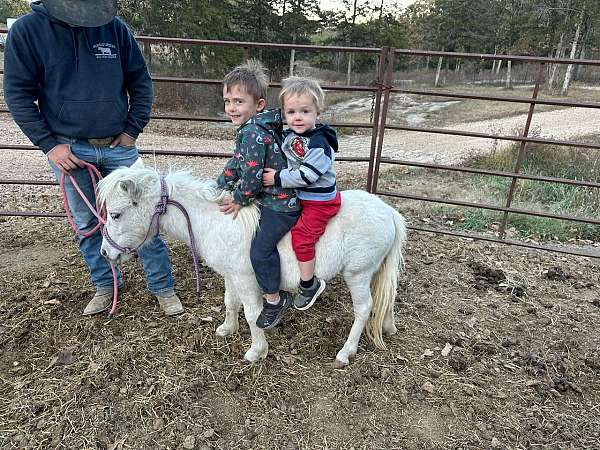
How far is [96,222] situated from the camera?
10.00ft

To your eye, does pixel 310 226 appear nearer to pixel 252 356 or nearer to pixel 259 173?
pixel 259 173

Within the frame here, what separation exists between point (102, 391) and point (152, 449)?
54cm

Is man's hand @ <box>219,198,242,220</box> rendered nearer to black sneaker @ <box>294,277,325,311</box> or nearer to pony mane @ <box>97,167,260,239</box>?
pony mane @ <box>97,167,260,239</box>

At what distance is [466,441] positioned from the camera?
2332 mm

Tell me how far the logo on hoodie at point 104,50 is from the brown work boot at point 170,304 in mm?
1671

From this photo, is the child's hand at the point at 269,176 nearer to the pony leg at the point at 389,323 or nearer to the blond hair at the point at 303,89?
the blond hair at the point at 303,89

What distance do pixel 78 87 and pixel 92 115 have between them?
173 mm

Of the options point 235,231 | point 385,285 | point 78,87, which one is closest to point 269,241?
point 235,231

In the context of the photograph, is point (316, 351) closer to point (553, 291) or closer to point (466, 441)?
point (466, 441)

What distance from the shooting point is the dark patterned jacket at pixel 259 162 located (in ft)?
7.41

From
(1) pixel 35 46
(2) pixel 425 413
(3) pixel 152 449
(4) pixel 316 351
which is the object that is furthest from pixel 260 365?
(1) pixel 35 46

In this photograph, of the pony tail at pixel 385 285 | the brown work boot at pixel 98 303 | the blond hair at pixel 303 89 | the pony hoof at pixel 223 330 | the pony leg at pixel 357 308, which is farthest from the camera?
the brown work boot at pixel 98 303

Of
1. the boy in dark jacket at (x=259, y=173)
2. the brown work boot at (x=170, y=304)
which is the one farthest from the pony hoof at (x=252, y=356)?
the brown work boot at (x=170, y=304)

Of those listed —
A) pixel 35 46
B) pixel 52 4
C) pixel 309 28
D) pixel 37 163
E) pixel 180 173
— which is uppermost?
pixel 309 28
